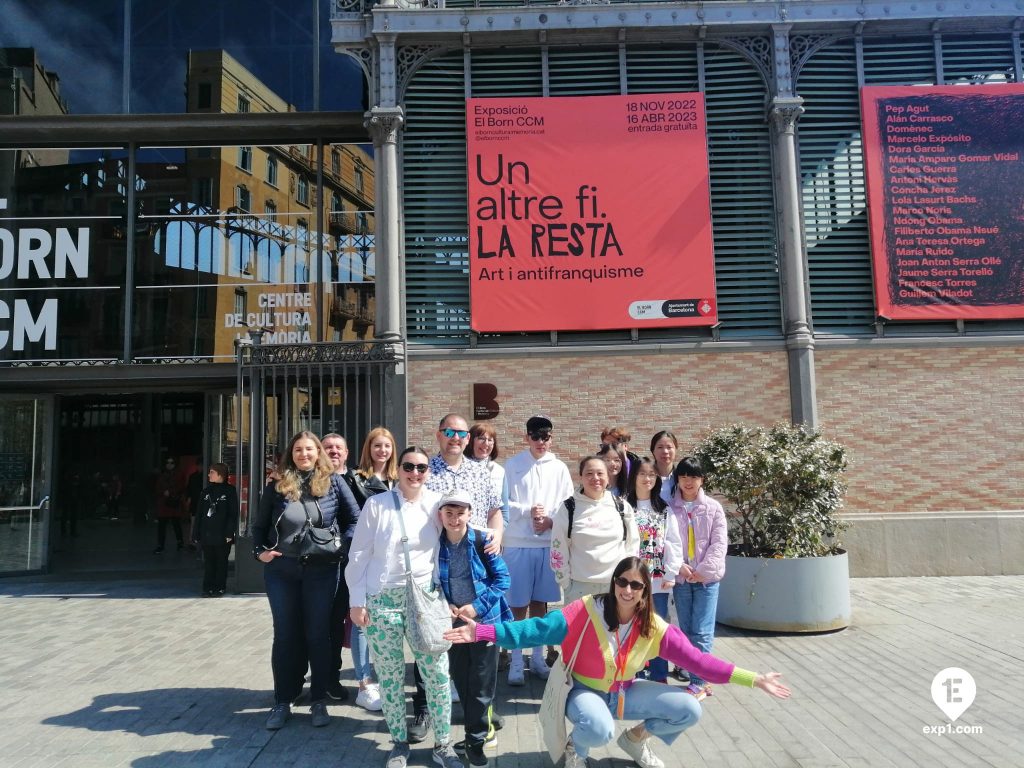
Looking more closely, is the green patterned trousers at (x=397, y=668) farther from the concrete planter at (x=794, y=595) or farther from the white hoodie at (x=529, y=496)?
the concrete planter at (x=794, y=595)

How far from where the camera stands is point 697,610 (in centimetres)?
534

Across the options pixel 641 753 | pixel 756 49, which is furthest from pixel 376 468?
pixel 756 49

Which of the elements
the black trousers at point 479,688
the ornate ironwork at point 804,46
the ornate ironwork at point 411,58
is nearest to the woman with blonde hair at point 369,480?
the black trousers at point 479,688

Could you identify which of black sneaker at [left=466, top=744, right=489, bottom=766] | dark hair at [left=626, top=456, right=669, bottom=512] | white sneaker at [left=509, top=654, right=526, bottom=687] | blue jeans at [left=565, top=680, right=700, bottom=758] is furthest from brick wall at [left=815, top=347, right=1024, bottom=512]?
black sneaker at [left=466, top=744, right=489, bottom=766]

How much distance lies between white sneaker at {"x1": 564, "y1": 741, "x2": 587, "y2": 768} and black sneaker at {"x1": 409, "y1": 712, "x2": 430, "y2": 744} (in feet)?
3.34

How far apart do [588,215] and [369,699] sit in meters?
7.00

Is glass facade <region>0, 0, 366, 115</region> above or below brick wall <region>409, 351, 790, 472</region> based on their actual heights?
above

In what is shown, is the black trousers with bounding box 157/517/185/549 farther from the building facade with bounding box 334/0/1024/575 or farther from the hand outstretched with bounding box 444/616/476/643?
the hand outstretched with bounding box 444/616/476/643

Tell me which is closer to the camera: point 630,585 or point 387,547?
point 630,585

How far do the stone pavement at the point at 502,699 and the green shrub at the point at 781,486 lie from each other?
91 cm

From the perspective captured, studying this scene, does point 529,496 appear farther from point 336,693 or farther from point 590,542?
point 336,693

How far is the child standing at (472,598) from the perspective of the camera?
4133mm

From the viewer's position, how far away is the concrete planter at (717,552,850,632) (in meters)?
6.83

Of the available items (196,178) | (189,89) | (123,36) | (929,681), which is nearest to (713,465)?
(929,681)
